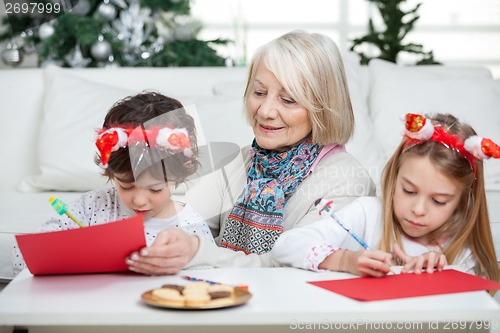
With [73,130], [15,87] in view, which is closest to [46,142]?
[73,130]

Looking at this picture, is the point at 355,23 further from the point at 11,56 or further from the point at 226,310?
the point at 226,310

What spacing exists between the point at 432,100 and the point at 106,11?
1813mm

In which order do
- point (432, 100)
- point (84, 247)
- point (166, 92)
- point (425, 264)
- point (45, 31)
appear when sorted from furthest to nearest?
1. point (45, 31)
2. point (166, 92)
3. point (432, 100)
4. point (425, 264)
5. point (84, 247)

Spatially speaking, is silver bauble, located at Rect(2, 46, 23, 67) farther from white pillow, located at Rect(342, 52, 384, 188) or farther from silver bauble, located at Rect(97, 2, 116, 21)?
white pillow, located at Rect(342, 52, 384, 188)

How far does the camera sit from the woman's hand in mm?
1249

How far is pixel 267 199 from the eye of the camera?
1.82 m

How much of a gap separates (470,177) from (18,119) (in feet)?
6.09

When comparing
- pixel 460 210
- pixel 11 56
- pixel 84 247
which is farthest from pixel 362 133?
pixel 11 56

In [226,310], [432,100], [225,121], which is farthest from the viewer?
[432,100]

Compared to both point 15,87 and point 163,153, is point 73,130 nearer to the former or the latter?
point 15,87

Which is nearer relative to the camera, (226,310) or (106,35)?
(226,310)

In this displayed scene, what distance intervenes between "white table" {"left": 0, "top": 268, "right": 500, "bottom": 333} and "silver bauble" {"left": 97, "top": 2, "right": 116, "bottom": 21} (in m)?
2.60

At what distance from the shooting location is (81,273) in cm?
130

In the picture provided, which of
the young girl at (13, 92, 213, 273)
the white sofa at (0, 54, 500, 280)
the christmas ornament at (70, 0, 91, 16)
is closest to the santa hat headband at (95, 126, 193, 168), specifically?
the young girl at (13, 92, 213, 273)
